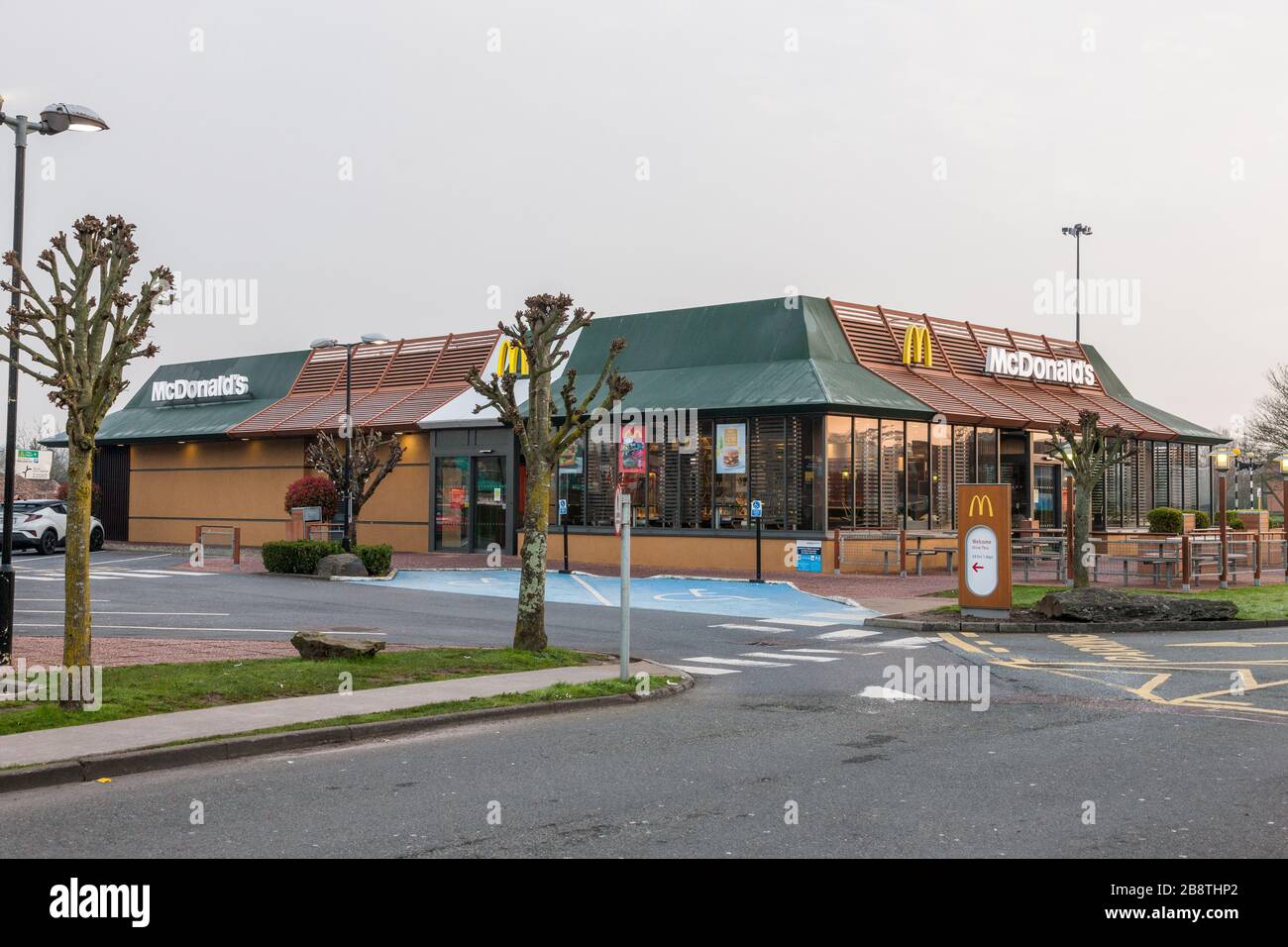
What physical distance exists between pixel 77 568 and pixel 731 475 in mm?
23999

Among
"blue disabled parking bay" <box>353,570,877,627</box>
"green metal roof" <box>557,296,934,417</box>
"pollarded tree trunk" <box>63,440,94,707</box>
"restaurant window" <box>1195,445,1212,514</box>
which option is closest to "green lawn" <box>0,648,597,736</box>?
"pollarded tree trunk" <box>63,440,94,707</box>

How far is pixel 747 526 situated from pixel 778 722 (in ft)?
72.2

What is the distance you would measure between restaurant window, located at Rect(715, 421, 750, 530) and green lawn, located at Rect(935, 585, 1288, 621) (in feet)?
28.1

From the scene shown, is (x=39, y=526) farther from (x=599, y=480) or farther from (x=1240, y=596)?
(x=1240, y=596)

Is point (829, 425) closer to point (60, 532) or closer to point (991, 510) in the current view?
point (991, 510)

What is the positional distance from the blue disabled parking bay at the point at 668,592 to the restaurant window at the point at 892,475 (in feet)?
19.7

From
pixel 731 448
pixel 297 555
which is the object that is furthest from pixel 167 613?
pixel 731 448

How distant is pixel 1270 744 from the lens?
32.6ft

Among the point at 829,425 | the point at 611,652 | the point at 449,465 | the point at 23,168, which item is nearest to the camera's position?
the point at 23,168

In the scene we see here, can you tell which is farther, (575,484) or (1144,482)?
(1144,482)

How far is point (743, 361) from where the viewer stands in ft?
117

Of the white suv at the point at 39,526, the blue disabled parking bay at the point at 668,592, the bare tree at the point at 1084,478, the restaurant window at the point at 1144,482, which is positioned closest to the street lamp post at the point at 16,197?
the blue disabled parking bay at the point at 668,592

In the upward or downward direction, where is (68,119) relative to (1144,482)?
upward
